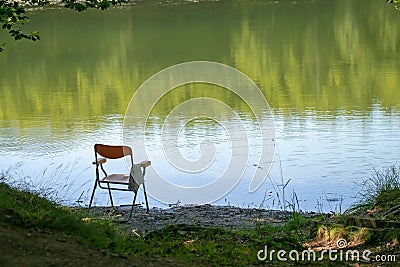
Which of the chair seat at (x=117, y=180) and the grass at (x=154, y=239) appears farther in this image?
the chair seat at (x=117, y=180)

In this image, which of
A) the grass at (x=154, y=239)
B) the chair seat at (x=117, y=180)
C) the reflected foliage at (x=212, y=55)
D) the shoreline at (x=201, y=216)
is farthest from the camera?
the reflected foliage at (x=212, y=55)

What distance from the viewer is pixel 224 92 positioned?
17.1m

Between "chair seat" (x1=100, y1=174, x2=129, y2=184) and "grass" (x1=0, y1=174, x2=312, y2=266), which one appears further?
"chair seat" (x1=100, y1=174, x2=129, y2=184)

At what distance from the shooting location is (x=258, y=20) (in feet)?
98.6

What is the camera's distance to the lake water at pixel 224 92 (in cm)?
1002

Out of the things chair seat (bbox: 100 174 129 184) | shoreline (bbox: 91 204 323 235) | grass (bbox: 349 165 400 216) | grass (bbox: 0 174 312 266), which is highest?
grass (bbox: 0 174 312 266)

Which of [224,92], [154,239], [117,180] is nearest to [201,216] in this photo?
[117,180]

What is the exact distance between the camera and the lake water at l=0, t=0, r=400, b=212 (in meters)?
10.0

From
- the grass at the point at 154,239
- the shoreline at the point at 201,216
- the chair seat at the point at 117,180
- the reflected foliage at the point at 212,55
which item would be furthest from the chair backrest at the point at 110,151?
the reflected foliage at the point at 212,55

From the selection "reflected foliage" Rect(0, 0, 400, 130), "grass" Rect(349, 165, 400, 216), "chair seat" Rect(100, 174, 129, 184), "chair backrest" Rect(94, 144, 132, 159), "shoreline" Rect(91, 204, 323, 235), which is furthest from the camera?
"reflected foliage" Rect(0, 0, 400, 130)

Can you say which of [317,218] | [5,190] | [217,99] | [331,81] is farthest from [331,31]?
[5,190]

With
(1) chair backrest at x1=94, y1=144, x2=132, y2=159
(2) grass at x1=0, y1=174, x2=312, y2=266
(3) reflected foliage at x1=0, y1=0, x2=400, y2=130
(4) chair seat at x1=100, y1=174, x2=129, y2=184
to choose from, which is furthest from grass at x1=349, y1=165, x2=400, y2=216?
(3) reflected foliage at x1=0, y1=0, x2=400, y2=130

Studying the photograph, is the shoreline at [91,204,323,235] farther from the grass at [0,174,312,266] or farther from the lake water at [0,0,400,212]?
the grass at [0,174,312,266]

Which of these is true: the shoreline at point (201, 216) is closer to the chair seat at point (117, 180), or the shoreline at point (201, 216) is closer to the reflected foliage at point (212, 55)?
the chair seat at point (117, 180)
